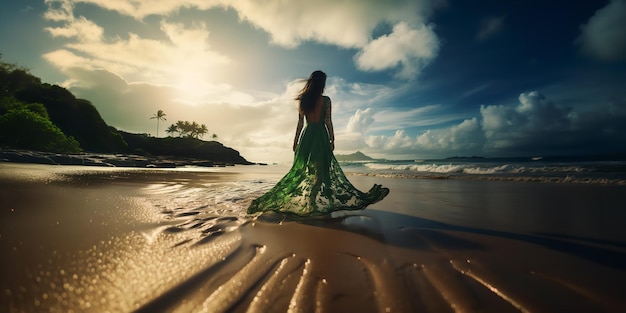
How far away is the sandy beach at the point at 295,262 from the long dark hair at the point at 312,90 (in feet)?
7.22

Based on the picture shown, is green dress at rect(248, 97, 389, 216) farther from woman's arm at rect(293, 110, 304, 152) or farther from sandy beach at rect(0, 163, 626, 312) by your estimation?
sandy beach at rect(0, 163, 626, 312)

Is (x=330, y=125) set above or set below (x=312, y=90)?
below

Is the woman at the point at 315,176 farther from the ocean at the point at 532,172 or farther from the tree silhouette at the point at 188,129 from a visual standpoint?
the tree silhouette at the point at 188,129

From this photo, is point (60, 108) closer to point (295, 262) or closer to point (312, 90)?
point (312, 90)

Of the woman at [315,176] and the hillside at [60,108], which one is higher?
the hillside at [60,108]

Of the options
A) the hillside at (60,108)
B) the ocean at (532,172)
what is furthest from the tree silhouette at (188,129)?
the ocean at (532,172)

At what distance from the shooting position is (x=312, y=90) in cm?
468

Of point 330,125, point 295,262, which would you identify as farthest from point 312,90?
point 295,262

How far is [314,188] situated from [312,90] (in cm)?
186

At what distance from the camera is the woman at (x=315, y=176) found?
13.9ft

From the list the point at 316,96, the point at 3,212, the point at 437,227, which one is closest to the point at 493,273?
the point at 437,227

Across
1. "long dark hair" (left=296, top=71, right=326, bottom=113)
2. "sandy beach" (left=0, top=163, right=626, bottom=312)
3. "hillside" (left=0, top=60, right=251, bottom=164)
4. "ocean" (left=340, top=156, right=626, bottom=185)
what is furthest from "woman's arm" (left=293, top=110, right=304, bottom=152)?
"hillside" (left=0, top=60, right=251, bottom=164)

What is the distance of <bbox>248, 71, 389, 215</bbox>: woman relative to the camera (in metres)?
4.24

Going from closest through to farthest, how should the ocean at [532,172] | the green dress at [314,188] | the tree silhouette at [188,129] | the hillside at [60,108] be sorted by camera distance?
the green dress at [314,188] < the ocean at [532,172] < the hillside at [60,108] < the tree silhouette at [188,129]
